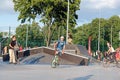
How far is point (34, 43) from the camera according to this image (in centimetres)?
5081

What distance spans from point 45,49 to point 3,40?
22.9m

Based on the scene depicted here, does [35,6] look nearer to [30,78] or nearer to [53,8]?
[53,8]

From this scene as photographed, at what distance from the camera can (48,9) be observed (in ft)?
133

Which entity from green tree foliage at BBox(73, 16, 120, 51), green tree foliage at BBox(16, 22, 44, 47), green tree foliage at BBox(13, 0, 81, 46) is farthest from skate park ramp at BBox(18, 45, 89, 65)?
green tree foliage at BBox(73, 16, 120, 51)

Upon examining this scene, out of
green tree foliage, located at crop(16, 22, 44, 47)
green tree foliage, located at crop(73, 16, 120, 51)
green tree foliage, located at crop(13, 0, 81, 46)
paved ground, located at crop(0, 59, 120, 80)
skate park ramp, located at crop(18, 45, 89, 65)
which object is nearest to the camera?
paved ground, located at crop(0, 59, 120, 80)

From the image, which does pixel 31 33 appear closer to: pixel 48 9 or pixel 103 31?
pixel 103 31

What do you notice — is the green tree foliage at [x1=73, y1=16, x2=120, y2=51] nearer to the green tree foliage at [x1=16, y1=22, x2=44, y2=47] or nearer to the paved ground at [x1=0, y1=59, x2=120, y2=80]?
the green tree foliage at [x1=16, y1=22, x2=44, y2=47]

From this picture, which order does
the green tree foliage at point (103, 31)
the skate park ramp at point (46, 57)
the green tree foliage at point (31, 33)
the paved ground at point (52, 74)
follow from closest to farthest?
1. the paved ground at point (52, 74)
2. the skate park ramp at point (46, 57)
3. the green tree foliage at point (31, 33)
4. the green tree foliage at point (103, 31)

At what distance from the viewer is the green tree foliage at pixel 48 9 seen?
41281 mm

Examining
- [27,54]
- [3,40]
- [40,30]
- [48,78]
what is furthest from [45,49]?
[40,30]

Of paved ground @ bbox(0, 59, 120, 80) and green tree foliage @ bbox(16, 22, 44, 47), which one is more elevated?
green tree foliage @ bbox(16, 22, 44, 47)

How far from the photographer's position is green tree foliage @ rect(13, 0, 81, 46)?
41.3 m

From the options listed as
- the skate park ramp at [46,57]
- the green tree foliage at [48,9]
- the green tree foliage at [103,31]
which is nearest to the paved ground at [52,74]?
the skate park ramp at [46,57]

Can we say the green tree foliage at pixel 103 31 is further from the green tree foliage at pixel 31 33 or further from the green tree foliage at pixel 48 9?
the green tree foliage at pixel 48 9
